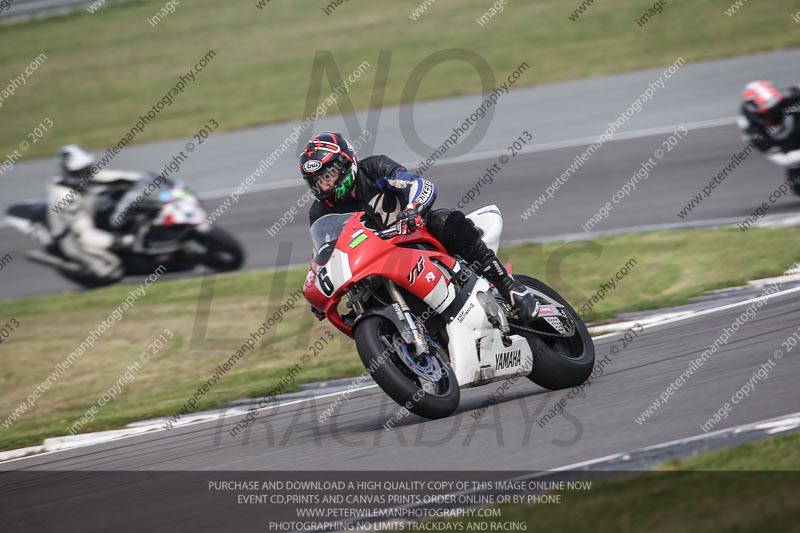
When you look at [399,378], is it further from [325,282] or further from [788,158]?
[788,158]

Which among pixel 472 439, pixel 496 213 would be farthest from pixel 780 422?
pixel 496 213

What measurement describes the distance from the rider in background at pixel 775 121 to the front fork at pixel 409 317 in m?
7.00

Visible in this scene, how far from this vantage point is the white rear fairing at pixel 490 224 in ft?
23.0

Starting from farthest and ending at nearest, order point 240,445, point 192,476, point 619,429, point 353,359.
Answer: point 353,359, point 240,445, point 192,476, point 619,429

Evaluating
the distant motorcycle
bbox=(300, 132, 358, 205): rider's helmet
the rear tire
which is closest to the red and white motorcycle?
bbox=(300, 132, 358, 205): rider's helmet

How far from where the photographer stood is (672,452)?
5.16m

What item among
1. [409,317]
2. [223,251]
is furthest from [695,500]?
[223,251]

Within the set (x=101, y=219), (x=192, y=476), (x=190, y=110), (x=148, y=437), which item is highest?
(x=192, y=476)

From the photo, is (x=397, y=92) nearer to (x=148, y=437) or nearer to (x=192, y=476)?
(x=148, y=437)

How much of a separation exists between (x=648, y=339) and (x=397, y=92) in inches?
586

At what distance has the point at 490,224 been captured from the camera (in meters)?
7.13

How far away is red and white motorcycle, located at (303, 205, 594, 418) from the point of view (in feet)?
20.2

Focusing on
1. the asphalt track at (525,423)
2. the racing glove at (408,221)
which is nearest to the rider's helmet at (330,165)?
the racing glove at (408,221)

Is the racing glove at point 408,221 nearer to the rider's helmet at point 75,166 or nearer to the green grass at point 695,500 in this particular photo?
the green grass at point 695,500
